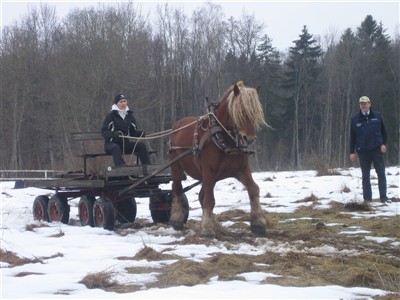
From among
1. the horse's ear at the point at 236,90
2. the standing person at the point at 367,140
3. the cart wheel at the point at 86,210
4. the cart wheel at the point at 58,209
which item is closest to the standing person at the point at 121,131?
the cart wheel at the point at 86,210

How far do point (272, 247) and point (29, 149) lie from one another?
46337mm

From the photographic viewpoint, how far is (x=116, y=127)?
33.6 feet

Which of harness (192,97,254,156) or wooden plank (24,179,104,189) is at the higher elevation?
harness (192,97,254,156)

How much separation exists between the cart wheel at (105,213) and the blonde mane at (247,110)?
2.60 metres

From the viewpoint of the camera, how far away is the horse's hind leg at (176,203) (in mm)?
9188

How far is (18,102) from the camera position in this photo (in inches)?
1828

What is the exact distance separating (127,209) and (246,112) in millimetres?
3639

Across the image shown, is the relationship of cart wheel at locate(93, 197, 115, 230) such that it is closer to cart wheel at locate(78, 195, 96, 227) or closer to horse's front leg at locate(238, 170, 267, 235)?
cart wheel at locate(78, 195, 96, 227)

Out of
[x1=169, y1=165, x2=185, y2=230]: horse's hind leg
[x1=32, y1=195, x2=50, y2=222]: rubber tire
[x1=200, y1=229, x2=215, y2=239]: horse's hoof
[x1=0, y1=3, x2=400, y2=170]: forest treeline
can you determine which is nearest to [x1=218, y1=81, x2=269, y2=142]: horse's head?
[x1=200, y1=229, x2=215, y2=239]: horse's hoof

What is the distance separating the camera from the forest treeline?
41.2m

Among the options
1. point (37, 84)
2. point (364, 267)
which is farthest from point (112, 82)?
point (364, 267)

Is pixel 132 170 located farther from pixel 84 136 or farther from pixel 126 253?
pixel 126 253

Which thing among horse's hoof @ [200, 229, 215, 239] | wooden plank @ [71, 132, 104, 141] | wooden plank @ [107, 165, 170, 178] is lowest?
horse's hoof @ [200, 229, 215, 239]

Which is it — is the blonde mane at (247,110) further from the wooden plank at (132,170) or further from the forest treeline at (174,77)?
the forest treeline at (174,77)
